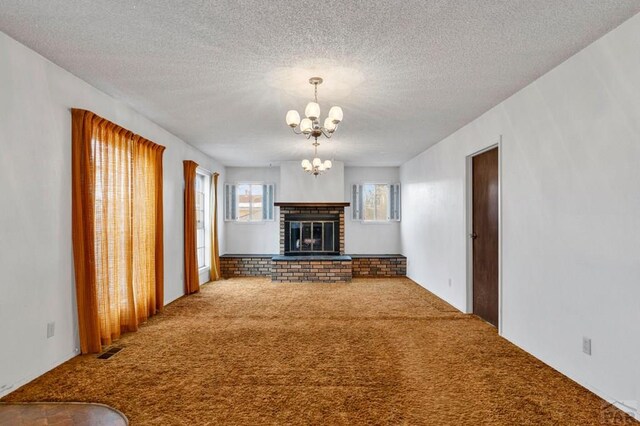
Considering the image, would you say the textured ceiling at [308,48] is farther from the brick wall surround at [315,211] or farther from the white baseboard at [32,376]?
the brick wall surround at [315,211]

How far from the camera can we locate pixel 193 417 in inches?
90.6

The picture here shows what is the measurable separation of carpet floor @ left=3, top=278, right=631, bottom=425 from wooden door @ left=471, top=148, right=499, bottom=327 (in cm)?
27

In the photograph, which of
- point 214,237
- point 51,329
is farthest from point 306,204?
point 51,329

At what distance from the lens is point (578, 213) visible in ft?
9.26

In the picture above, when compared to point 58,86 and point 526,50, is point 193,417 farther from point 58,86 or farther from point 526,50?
point 526,50

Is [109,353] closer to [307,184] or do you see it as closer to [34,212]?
[34,212]

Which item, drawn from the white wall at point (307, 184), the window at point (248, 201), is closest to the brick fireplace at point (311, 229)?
the white wall at point (307, 184)

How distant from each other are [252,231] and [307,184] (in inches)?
72.6

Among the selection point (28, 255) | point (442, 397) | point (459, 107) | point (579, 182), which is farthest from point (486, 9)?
point (28, 255)

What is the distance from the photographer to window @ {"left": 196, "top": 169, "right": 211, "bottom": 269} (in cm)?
727

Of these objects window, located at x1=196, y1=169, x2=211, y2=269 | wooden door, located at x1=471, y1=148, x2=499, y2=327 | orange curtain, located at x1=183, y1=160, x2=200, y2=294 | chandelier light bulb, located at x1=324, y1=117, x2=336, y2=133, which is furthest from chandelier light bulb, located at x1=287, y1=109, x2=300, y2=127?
window, located at x1=196, y1=169, x2=211, y2=269

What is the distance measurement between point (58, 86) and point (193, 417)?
9.30 feet

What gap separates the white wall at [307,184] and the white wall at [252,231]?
819 mm

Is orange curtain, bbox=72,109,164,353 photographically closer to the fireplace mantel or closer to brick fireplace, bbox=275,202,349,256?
the fireplace mantel
